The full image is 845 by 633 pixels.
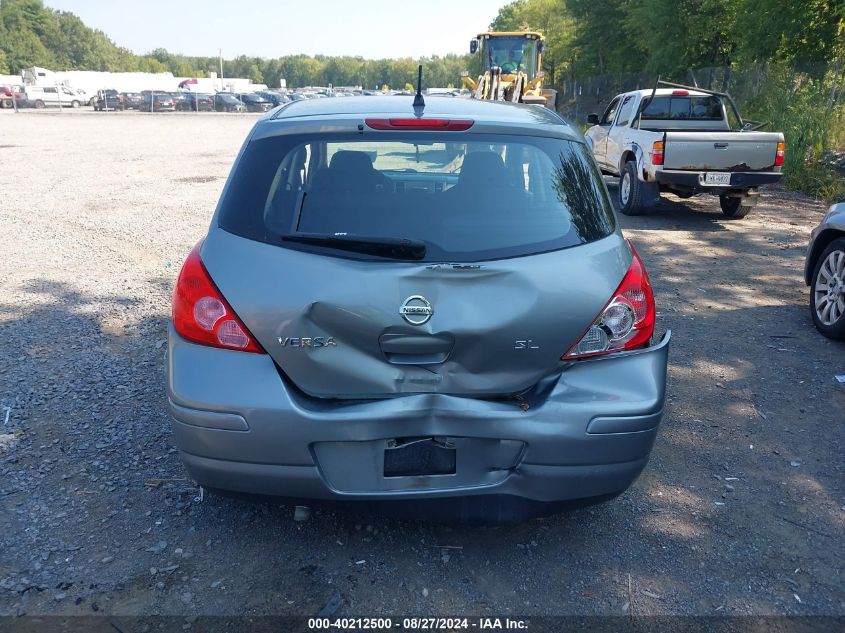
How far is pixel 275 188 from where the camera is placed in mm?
2953

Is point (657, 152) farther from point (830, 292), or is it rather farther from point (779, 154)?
point (830, 292)

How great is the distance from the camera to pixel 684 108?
12.5m

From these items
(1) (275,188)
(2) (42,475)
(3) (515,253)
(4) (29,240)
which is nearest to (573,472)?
(3) (515,253)

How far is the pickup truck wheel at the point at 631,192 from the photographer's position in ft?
36.3

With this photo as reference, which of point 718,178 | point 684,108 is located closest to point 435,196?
point 718,178

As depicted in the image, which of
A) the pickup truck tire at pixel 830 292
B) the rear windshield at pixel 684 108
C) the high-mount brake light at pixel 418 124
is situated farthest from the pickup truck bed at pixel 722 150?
the high-mount brake light at pixel 418 124

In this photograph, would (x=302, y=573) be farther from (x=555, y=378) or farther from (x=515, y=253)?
(x=515, y=253)

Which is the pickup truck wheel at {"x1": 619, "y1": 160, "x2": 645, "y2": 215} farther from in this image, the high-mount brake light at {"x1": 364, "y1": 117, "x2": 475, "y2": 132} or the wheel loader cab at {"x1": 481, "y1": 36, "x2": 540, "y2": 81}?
the wheel loader cab at {"x1": 481, "y1": 36, "x2": 540, "y2": 81}

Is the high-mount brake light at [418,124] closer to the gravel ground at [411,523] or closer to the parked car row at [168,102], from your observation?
the gravel ground at [411,523]

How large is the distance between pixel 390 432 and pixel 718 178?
888 centimetres

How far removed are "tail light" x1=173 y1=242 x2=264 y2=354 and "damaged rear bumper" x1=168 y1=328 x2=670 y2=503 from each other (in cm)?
4

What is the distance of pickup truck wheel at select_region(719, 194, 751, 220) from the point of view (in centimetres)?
1084

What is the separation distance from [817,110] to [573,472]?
1584 centimetres

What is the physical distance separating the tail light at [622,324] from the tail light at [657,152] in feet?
26.0
